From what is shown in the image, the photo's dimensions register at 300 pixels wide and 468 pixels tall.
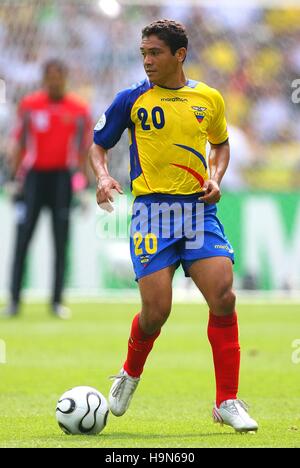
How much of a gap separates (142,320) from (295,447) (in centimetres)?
126

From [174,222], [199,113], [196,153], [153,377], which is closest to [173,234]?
[174,222]

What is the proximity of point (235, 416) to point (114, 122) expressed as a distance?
67.2 inches

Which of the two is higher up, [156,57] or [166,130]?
[156,57]

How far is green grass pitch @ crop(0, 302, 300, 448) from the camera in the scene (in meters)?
5.61

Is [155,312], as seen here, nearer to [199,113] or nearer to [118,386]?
[118,386]

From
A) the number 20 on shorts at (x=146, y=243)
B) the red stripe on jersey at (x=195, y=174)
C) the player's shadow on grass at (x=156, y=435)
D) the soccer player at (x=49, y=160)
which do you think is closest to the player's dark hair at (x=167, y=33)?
the red stripe on jersey at (x=195, y=174)

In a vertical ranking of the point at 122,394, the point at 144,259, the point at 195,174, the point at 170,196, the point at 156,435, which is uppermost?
the point at 195,174

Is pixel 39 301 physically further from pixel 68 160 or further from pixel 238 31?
pixel 238 31

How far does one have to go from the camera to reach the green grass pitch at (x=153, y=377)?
561 centimetres

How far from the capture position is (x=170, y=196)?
607 cm

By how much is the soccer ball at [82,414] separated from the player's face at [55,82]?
701 cm

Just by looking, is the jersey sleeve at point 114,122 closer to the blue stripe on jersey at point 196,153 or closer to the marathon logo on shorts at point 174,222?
the blue stripe on jersey at point 196,153

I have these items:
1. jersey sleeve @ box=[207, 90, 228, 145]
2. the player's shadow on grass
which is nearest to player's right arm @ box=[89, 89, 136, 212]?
jersey sleeve @ box=[207, 90, 228, 145]

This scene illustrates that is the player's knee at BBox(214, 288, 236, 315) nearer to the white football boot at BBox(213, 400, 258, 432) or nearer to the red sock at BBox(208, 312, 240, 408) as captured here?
the red sock at BBox(208, 312, 240, 408)
